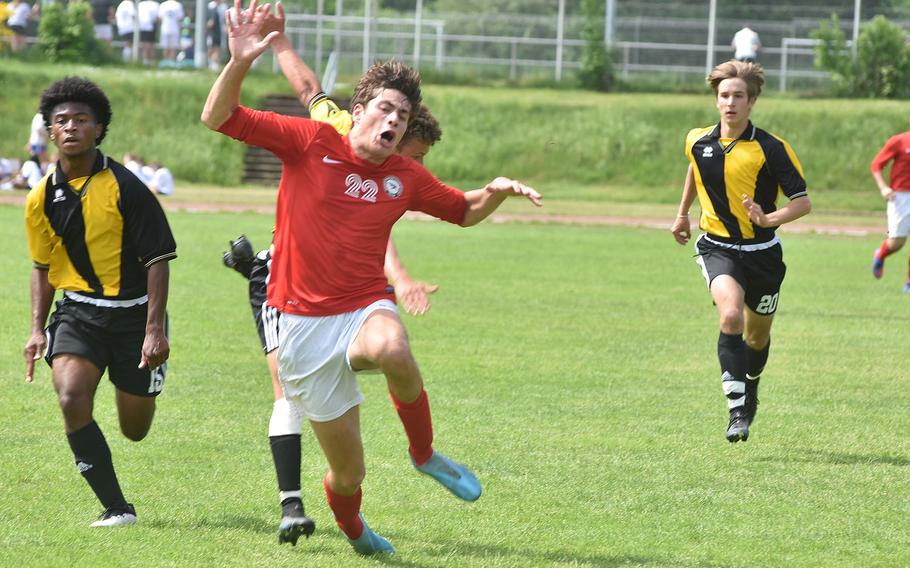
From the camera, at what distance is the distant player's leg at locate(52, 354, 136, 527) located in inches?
243

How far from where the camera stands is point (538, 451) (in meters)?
8.04

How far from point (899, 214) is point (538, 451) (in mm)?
10648

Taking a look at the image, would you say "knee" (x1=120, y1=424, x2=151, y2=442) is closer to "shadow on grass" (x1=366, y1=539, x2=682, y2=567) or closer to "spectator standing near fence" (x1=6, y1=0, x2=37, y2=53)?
"shadow on grass" (x1=366, y1=539, x2=682, y2=567)

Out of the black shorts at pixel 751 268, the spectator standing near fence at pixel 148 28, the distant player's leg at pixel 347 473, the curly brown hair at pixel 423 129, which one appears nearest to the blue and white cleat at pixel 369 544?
the distant player's leg at pixel 347 473

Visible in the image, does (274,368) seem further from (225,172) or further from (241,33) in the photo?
(225,172)

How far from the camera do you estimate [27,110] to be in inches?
1554

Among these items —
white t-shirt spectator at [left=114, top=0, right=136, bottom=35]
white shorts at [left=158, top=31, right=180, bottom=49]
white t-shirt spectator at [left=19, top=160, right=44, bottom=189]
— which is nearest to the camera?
white t-shirt spectator at [left=19, top=160, right=44, bottom=189]

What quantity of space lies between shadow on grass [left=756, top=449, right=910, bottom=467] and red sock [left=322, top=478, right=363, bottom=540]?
3.17 metres

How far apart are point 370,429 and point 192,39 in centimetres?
4040

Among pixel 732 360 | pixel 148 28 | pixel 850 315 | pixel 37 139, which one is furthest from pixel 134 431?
pixel 148 28

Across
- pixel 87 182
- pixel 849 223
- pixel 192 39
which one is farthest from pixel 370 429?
pixel 192 39

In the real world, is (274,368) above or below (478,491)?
above

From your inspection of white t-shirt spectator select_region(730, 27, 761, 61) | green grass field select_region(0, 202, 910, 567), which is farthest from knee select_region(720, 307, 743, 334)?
white t-shirt spectator select_region(730, 27, 761, 61)

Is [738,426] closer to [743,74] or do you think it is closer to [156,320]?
[743,74]
